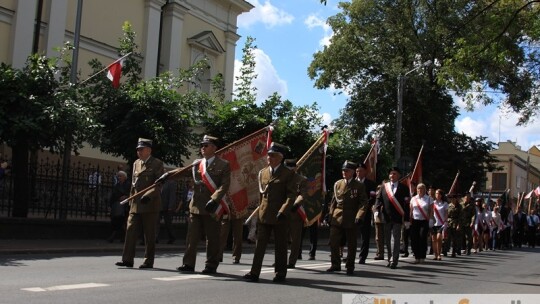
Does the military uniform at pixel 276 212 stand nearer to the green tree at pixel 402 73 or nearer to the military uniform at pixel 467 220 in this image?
the military uniform at pixel 467 220

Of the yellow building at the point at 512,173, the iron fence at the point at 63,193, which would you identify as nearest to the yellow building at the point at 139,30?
the iron fence at the point at 63,193

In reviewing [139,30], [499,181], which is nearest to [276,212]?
[139,30]

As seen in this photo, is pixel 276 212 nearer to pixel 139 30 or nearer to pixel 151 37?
pixel 151 37

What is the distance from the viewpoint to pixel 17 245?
13.7 m

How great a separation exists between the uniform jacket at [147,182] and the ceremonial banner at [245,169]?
101 inches

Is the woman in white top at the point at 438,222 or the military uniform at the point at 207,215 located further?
the woman in white top at the point at 438,222

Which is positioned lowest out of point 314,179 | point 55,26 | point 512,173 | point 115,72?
point 314,179

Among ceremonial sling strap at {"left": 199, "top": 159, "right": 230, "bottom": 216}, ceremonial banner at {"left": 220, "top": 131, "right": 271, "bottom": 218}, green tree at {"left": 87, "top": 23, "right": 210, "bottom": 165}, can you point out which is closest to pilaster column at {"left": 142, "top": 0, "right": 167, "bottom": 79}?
green tree at {"left": 87, "top": 23, "right": 210, "bottom": 165}

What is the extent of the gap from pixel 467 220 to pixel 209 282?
13.3 m

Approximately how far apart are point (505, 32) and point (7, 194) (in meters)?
12.9

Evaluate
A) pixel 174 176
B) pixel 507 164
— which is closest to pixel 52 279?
pixel 174 176

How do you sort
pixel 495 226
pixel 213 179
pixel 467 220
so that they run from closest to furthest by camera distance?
pixel 213 179 → pixel 467 220 → pixel 495 226

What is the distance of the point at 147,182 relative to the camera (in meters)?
10.4

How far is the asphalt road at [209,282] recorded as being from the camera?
764 centimetres
